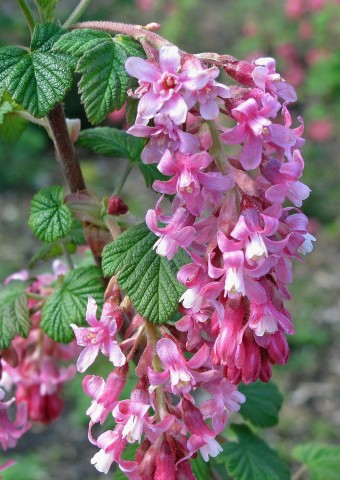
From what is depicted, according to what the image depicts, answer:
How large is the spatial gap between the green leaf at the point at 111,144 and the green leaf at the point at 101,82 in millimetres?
354

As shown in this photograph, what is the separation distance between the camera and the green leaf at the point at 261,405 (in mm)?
1549

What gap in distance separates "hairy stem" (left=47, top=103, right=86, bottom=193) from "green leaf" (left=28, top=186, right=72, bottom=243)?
0.03 m

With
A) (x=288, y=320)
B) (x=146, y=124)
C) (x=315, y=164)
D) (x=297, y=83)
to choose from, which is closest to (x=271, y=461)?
(x=288, y=320)

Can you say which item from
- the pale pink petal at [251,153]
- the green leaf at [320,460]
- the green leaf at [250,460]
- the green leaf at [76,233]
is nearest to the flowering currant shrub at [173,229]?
the pale pink petal at [251,153]

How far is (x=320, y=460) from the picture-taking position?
178 centimetres

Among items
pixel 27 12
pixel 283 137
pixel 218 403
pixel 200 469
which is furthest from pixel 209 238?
pixel 200 469

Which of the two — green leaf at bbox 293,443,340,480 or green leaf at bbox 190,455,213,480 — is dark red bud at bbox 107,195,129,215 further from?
green leaf at bbox 293,443,340,480

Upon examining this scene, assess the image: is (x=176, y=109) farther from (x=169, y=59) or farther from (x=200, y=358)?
(x=200, y=358)

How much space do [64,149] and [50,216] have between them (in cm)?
11

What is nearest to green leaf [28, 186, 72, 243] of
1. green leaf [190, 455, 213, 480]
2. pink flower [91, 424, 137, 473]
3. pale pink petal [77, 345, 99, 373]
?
pale pink petal [77, 345, 99, 373]

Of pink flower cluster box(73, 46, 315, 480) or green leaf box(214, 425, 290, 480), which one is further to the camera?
green leaf box(214, 425, 290, 480)

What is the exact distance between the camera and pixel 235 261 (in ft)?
2.85

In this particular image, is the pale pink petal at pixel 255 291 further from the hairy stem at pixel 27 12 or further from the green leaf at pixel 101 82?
the hairy stem at pixel 27 12

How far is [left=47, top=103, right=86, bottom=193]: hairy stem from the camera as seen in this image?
1.15 meters
